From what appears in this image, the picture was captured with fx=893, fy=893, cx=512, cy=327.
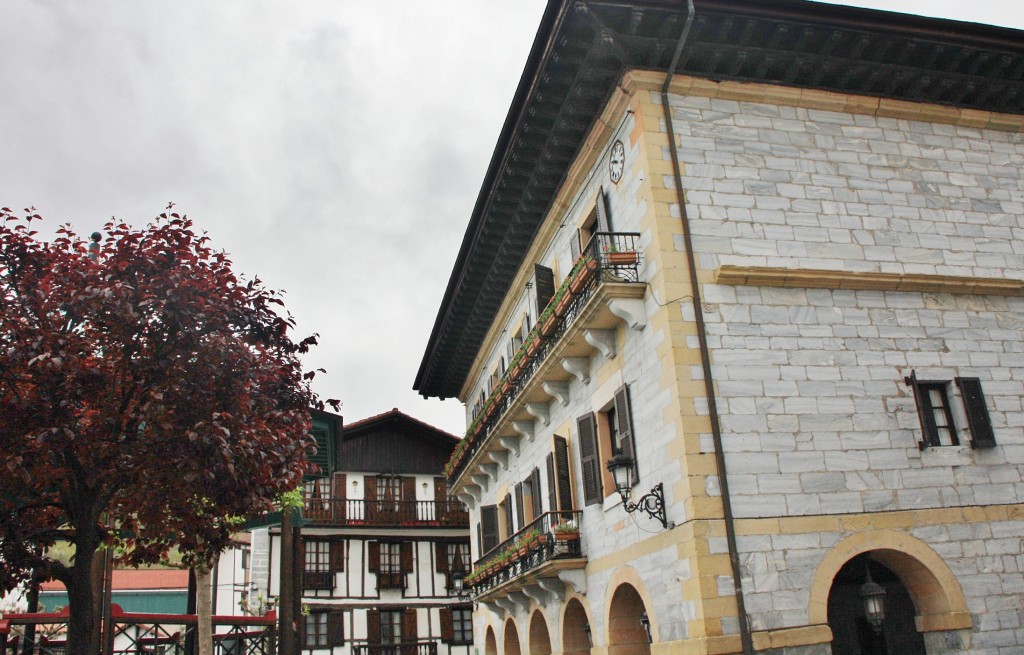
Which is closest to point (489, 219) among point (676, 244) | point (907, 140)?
point (676, 244)

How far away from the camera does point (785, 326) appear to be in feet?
43.8

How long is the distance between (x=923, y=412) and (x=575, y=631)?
8424 mm

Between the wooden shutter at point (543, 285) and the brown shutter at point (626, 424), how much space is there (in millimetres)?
4157

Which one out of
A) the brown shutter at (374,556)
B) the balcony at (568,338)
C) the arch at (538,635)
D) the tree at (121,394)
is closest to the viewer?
the tree at (121,394)

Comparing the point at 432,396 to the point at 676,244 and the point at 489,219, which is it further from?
the point at 676,244

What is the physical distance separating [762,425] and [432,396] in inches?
808

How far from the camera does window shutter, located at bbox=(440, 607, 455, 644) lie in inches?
1436

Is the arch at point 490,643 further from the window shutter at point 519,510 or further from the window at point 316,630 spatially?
the window at point 316,630

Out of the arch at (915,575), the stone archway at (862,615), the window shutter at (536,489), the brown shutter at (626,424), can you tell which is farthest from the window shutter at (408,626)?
the arch at (915,575)

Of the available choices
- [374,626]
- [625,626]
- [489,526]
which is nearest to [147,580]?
[374,626]

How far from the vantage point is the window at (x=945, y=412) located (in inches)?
520

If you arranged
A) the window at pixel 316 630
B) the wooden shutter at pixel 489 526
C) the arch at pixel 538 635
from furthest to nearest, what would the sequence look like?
the window at pixel 316 630 < the wooden shutter at pixel 489 526 < the arch at pixel 538 635

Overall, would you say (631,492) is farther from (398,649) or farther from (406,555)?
(406,555)

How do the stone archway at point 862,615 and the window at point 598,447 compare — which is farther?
the window at point 598,447
